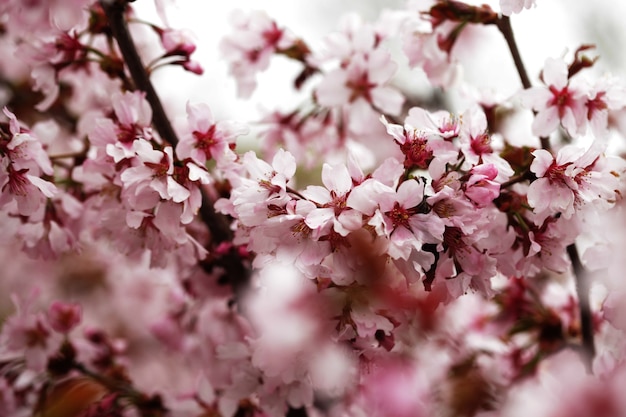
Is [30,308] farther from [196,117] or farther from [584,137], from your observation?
[584,137]

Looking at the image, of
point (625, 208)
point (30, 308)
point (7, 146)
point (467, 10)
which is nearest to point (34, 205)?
point (7, 146)

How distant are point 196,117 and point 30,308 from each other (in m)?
0.50

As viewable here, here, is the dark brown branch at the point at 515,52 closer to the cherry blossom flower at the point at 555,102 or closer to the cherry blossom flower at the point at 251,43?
the cherry blossom flower at the point at 555,102

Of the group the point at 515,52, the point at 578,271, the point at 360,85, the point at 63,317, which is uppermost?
the point at 515,52

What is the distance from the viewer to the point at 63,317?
104 cm

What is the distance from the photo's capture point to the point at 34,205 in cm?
74

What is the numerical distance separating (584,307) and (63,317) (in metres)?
0.80

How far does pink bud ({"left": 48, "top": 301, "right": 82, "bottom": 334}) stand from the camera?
1034mm

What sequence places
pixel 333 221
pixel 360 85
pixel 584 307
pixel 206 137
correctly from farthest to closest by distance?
pixel 360 85 < pixel 584 307 < pixel 206 137 < pixel 333 221

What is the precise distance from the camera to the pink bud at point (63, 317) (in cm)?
103

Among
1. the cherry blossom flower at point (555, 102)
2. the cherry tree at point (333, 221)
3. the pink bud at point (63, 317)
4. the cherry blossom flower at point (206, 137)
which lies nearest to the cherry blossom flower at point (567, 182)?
the cherry tree at point (333, 221)

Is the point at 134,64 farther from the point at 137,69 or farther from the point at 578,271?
the point at 578,271

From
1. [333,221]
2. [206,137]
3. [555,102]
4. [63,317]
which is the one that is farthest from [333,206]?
[63,317]

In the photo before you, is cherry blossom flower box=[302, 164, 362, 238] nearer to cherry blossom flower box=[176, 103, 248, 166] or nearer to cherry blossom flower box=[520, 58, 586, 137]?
cherry blossom flower box=[176, 103, 248, 166]
